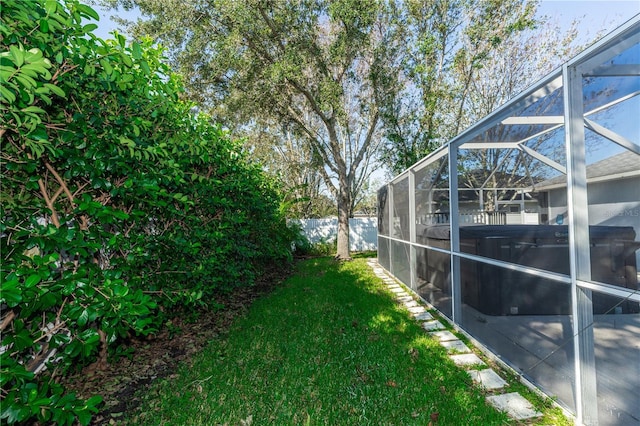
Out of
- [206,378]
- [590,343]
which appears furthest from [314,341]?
[590,343]

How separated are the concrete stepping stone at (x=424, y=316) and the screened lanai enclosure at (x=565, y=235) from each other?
757 millimetres

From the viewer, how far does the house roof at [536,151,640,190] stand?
1.79 meters

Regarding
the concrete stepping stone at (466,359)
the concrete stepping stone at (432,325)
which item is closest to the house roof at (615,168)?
the concrete stepping stone at (466,359)

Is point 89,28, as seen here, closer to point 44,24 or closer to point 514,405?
point 44,24

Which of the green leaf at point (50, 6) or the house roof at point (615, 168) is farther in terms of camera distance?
the house roof at point (615, 168)

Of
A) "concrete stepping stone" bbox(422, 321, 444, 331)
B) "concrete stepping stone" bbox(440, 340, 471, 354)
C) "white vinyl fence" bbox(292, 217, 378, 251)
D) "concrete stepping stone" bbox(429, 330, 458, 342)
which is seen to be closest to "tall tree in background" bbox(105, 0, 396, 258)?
"white vinyl fence" bbox(292, 217, 378, 251)

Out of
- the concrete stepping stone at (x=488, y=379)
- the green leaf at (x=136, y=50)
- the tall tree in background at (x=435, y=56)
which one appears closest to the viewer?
the green leaf at (x=136, y=50)

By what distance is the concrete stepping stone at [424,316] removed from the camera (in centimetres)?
477

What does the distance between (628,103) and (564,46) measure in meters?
11.9

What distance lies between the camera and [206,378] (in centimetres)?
290

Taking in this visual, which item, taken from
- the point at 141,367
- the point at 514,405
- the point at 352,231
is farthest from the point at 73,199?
the point at 352,231

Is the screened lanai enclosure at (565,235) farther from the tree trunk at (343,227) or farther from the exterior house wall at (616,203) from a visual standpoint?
the tree trunk at (343,227)

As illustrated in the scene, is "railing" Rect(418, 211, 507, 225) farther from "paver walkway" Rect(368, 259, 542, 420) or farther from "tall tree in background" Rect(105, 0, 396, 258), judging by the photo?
"tall tree in background" Rect(105, 0, 396, 258)

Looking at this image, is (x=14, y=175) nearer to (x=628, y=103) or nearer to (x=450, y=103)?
(x=628, y=103)
